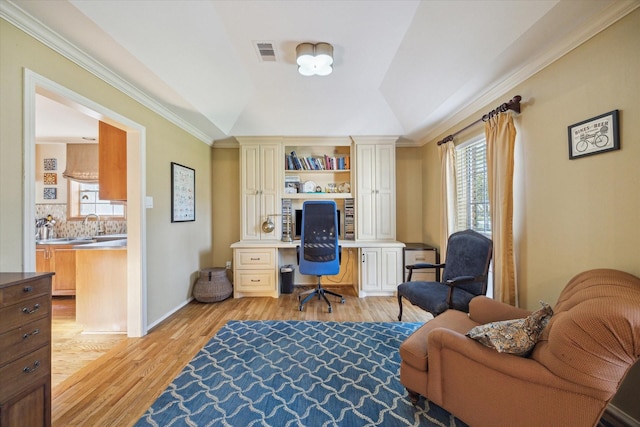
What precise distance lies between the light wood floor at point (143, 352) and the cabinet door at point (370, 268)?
212mm

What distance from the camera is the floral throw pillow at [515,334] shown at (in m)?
1.21

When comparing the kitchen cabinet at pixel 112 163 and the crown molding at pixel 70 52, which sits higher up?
the crown molding at pixel 70 52

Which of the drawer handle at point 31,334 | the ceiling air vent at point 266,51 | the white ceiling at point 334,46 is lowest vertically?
the drawer handle at point 31,334

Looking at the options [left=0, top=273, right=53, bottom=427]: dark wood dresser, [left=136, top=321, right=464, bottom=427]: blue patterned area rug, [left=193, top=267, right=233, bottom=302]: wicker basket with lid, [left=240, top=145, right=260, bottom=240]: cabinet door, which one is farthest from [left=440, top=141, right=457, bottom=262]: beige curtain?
[left=0, top=273, right=53, bottom=427]: dark wood dresser

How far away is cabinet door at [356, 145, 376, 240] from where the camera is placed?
159 inches

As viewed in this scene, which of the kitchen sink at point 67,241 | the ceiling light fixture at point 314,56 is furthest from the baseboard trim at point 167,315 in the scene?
the ceiling light fixture at point 314,56

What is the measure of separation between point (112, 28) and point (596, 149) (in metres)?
3.19

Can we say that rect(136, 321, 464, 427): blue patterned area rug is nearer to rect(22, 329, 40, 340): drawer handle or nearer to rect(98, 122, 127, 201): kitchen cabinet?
rect(22, 329, 40, 340): drawer handle

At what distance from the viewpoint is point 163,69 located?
2.22 meters

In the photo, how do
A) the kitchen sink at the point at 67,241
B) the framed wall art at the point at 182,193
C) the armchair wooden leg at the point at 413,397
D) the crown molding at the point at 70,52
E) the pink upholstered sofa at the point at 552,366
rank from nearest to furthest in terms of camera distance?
the pink upholstered sofa at the point at 552,366, the crown molding at the point at 70,52, the armchair wooden leg at the point at 413,397, the framed wall art at the point at 182,193, the kitchen sink at the point at 67,241

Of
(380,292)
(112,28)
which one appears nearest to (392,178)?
(380,292)

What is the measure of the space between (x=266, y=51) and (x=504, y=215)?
274 centimetres

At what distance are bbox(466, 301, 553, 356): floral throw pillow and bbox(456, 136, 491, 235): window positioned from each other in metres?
1.60

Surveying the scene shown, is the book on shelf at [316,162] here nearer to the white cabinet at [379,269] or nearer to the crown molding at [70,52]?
the white cabinet at [379,269]
